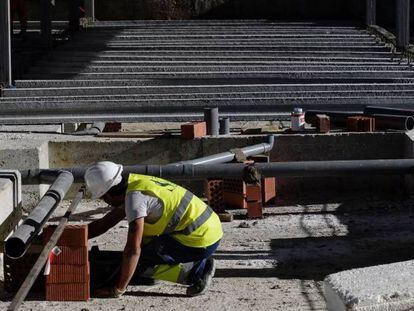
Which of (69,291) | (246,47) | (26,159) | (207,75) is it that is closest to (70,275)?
(69,291)

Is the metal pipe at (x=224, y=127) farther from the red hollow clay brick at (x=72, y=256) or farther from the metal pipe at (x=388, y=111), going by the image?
the red hollow clay brick at (x=72, y=256)

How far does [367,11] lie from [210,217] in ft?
45.1

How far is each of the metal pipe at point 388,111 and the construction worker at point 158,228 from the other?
16.3 feet

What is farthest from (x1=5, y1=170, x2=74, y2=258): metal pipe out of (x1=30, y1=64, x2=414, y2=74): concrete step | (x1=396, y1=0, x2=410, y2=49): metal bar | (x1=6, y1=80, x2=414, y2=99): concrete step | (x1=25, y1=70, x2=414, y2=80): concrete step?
(x1=396, y1=0, x2=410, y2=49): metal bar

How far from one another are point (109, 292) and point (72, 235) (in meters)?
0.53

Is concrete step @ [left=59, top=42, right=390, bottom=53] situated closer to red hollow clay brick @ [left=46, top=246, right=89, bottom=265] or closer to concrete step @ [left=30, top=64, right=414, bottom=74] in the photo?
concrete step @ [left=30, top=64, right=414, bottom=74]

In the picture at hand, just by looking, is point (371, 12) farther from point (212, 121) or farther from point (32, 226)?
point (32, 226)

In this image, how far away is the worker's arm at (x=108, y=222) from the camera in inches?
322

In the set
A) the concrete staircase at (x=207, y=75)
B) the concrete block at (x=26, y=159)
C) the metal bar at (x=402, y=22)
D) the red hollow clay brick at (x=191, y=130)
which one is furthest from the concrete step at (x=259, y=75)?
the concrete block at (x=26, y=159)

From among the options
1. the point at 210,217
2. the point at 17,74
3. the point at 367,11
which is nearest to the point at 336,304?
the point at 210,217

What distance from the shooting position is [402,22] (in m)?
17.1

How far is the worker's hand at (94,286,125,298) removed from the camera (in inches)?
311

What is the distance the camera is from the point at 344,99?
13.8 meters

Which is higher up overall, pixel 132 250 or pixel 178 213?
pixel 178 213
